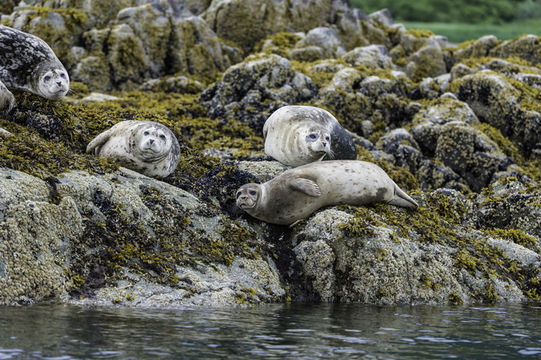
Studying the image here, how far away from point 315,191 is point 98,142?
2.57 meters

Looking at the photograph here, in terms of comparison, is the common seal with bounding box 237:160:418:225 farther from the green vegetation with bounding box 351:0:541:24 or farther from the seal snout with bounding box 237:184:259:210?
the green vegetation with bounding box 351:0:541:24

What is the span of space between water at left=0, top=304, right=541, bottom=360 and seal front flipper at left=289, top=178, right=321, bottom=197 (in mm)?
1641

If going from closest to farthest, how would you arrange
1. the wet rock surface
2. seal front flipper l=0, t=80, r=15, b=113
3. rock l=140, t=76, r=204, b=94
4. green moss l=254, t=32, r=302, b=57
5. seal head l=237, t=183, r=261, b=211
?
the wet rock surface, seal head l=237, t=183, r=261, b=211, seal front flipper l=0, t=80, r=15, b=113, rock l=140, t=76, r=204, b=94, green moss l=254, t=32, r=302, b=57

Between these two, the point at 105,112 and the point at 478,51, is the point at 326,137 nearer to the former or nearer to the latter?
the point at 105,112

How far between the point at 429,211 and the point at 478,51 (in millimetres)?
14295

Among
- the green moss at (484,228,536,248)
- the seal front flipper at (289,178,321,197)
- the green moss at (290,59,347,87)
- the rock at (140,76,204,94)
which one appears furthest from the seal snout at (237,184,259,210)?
the rock at (140,76,204,94)

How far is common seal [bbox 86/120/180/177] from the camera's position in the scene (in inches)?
311

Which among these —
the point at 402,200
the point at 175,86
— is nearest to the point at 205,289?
the point at 402,200

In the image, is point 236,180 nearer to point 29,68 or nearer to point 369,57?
point 29,68

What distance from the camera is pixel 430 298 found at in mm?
7414

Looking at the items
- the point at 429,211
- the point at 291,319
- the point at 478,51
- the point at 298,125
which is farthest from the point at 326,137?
the point at 478,51

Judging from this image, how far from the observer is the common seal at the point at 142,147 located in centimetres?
790

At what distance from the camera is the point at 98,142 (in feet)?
27.3

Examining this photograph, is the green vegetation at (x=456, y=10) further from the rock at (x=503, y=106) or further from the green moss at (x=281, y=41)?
the rock at (x=503, y=106)
